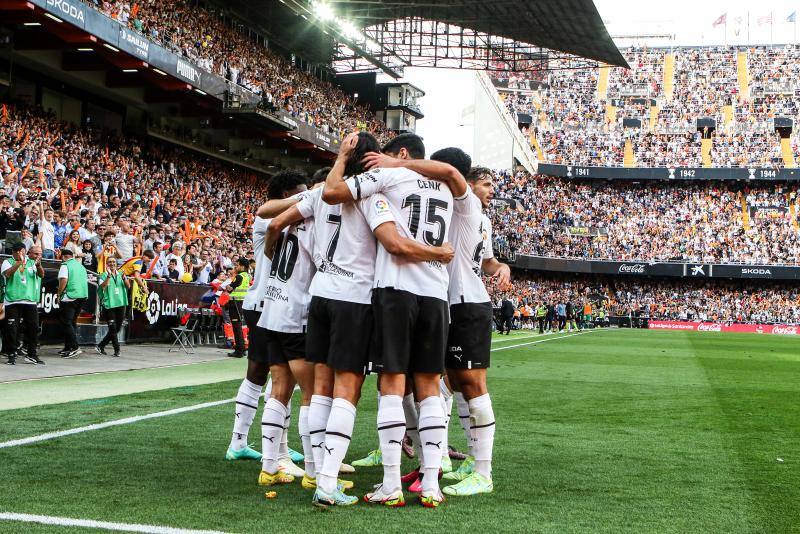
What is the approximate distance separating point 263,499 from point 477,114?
206 ft

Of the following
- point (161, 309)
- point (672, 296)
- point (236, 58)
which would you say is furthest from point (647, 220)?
point (161, 309)

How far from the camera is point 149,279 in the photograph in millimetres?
17891

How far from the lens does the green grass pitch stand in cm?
438

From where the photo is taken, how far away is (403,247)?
4.70 m

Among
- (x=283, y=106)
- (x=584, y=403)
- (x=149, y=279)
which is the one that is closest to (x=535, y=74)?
(x=283, y=106)

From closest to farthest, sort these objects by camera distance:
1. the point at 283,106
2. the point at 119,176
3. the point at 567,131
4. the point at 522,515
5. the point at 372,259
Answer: the point at 522,515 → the point at 372,259 → the point at 119,176 → the point at 283,106 → the point at 567,131

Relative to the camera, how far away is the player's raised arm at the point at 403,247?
4.69 meters

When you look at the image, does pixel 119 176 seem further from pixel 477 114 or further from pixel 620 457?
pixel 477 114

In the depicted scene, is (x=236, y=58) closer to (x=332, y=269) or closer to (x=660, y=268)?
(x=332, y=269)

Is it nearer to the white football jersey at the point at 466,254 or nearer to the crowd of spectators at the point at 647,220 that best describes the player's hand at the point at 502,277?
the white football jersey at the point at 466,254

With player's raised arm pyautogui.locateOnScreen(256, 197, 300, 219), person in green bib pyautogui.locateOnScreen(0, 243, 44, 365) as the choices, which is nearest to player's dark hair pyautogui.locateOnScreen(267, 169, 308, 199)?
player's raised arm pyautogui.locateOnScreen(256, 197, 300, 219)

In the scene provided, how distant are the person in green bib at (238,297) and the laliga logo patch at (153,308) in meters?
1.85

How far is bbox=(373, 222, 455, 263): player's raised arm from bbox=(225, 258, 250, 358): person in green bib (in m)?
10.7

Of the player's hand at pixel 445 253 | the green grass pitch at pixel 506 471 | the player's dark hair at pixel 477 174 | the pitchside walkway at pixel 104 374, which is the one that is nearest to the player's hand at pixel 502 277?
the player's dark hair at pixel 477 174
